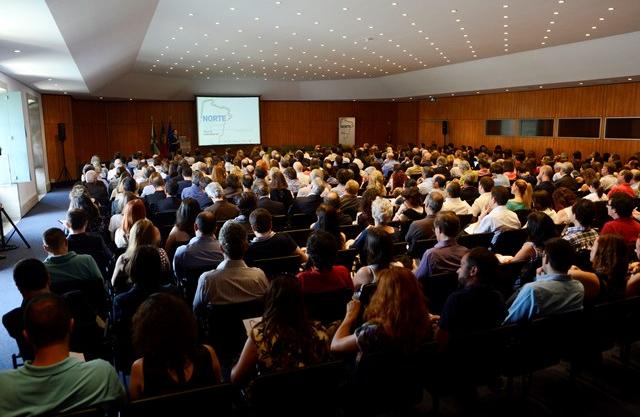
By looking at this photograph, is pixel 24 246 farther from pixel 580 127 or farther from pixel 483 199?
pixel 580 127

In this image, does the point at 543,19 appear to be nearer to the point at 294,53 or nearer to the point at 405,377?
the point at 294,53

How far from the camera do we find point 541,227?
4.30 meters

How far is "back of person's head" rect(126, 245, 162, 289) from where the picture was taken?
10.8 ft

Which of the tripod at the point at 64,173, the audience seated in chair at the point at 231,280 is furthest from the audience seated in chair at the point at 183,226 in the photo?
the tripod at the point at 64,173

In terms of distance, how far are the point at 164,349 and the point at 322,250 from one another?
1.55 m

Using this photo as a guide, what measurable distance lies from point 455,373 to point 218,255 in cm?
253

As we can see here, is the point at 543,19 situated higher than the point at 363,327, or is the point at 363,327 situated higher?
the point at 543,19

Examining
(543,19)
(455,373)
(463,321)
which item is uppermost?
(543,19)

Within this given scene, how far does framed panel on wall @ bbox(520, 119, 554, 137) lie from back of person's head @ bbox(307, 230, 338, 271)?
1795 centimetres

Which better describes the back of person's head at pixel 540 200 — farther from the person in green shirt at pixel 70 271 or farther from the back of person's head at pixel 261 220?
the person in green shirt at pixel 70 271

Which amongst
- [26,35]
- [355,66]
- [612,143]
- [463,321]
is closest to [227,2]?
[26,35]

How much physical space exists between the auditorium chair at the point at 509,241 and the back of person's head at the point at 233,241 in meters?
3.01

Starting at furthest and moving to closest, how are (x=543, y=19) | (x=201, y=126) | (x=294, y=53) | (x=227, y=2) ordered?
1. (x=201, y=126)
2. (x=294, y=53)
3. (x=543, y=19)
4. (x=227, y=2)

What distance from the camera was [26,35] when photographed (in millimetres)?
7344
